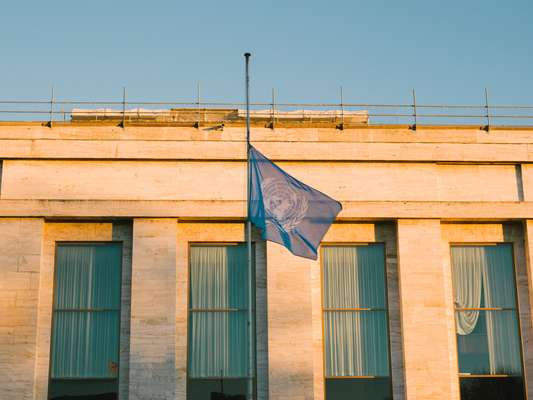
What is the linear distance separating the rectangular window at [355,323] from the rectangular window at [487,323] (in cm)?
281

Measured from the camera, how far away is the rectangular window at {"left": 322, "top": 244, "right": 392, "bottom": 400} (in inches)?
1150

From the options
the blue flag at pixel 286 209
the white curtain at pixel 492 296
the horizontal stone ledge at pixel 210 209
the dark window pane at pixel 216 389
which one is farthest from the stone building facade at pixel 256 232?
the blue flag at pixel 286 209

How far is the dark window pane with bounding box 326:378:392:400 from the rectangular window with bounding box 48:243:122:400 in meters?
7.58

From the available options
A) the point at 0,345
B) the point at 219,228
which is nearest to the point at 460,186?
the point at 219,228

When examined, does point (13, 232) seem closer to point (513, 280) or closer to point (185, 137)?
point (185, 137)

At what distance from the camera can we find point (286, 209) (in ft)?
82.4

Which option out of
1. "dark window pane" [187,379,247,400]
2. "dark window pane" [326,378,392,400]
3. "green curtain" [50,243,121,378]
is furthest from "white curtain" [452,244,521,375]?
"green curtain" [50,243,121,378]

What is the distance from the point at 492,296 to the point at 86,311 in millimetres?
14805

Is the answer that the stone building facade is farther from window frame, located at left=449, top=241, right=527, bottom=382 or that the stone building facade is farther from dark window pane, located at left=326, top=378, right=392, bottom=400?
dark window pane, located at left=326, top=378, right=392, bottom=400

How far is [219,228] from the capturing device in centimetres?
3023

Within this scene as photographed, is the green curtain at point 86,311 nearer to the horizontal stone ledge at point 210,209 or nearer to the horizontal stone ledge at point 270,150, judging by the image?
the horizontal stone ledge at point 210,209

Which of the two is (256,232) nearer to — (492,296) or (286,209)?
(286,209)

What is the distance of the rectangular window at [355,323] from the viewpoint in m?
29.2

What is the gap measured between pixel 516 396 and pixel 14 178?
19.6 metres
